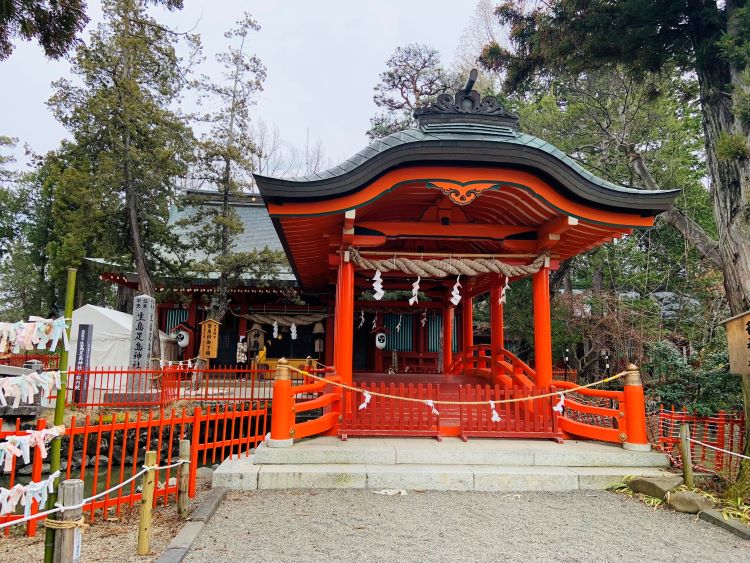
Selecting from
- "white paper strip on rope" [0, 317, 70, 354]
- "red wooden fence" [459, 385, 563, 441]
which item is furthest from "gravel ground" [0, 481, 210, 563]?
"red wooden fence" [459, 385, 563, 441]

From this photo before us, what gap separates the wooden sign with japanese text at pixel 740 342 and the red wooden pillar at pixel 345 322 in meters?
4.54

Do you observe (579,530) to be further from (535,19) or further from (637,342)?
(637,342)

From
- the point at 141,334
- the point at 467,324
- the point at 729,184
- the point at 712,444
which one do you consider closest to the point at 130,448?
the point at 141,334

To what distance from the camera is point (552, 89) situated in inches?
645

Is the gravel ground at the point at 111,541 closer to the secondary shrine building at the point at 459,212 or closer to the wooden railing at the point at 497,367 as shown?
the secondary shrine building at the point at 459,212

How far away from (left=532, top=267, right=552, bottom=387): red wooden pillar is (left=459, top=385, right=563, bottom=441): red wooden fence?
0.42 meters

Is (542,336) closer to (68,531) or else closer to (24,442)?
(68,531)

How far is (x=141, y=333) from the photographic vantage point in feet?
40.0

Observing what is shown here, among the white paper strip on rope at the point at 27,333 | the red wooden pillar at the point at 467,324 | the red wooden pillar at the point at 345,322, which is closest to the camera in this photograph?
the white paper strip on rope at the point at 27,333

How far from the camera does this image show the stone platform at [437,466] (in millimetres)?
5391

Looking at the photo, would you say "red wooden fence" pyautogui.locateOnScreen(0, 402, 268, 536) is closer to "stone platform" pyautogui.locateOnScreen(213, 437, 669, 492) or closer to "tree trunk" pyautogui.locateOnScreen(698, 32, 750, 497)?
"stone platform" pyautogui.locateOnScreen(213, 437, 669, 492)

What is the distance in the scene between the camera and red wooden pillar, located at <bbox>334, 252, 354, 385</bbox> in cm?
707

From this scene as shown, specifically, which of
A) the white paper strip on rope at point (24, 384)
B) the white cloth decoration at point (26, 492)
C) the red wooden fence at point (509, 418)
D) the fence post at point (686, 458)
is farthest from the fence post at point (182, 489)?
the fence post at point (686, 458)

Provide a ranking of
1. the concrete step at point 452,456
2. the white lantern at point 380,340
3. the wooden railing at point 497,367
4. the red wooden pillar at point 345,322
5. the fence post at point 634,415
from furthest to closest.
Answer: the white lantern at point 380,340 < the wooden railing at point 497,367 < the red wooden pillar at point 345,322 < the fence post at point 634,415 < the concrete step at point 452,456
